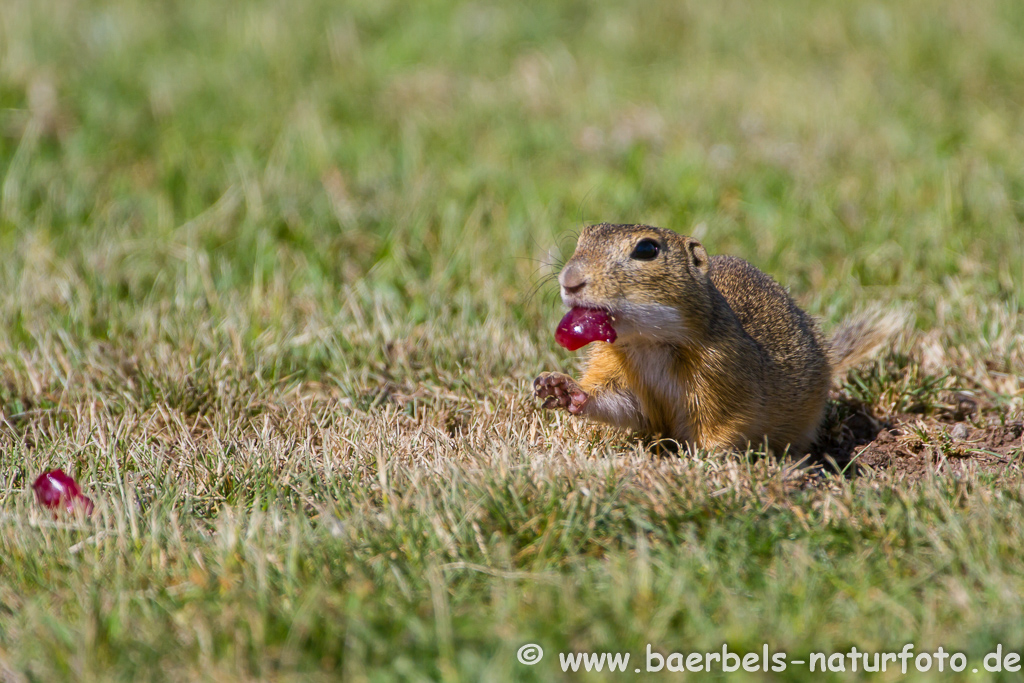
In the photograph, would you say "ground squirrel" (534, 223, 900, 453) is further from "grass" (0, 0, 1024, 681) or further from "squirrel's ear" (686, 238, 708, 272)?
"grass" (0, 0, 1024, 681)

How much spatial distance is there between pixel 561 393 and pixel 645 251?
48 centimetres

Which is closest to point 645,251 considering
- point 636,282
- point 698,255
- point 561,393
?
point 636,282

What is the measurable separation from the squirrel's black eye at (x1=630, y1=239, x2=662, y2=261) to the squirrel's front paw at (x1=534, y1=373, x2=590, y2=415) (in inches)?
15.8

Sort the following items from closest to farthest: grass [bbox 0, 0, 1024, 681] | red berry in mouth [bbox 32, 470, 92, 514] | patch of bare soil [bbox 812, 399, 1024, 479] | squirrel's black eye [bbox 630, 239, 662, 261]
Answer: grass [bbox 0, 0, 1024, 681] < red berry in mouth [bbox 32, 470, 92, 514] < squirrel's black eye [bbox 630, 239, 662, 261] < patch of bare soil [bbox 812, 399, 1024, 479]

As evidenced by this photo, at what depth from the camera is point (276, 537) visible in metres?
2.37

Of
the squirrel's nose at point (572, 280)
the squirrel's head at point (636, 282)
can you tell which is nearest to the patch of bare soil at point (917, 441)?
the squirrel's head at point (636, 282)

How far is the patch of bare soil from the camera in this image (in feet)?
10.0

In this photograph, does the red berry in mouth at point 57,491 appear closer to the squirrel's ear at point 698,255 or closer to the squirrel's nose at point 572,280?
the squirrel's nose at point 572,280

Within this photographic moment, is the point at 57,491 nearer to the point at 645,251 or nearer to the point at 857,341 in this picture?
the point at 645,251

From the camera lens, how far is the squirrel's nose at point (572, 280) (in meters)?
2.81

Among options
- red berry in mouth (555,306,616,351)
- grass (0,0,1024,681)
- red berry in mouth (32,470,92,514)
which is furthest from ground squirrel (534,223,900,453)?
red berry in mouth (32,470,92,514)

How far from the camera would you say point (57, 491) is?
2.69m

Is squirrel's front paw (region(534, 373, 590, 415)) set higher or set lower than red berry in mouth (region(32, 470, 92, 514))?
higher

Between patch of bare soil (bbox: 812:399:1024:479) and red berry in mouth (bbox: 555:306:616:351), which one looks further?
patch of bare soil (bbox: 812:399:1024:479)
